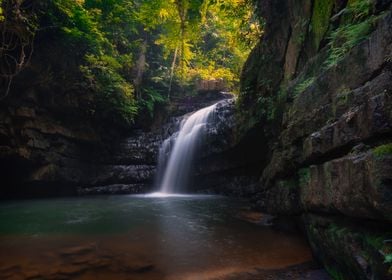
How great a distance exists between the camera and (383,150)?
8.46ft

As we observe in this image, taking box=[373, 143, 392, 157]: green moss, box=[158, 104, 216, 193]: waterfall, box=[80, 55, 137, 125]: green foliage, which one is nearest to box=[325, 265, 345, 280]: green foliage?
box=[373, 143, 392, 157]: green moss

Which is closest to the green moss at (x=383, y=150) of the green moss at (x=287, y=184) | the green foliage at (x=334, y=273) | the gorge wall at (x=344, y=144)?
the gorge wall at (x=344, y=144)

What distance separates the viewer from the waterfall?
14836 millimetres

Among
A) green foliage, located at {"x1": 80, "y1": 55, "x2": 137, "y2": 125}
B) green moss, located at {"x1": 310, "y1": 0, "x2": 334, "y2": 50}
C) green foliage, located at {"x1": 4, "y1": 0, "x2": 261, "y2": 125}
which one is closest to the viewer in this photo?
green moss, located at {"x1": 310, "y1": 0, "x2": 334, "y2": 50}

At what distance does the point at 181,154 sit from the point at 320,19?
33.1ft

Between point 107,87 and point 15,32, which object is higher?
point 15,32

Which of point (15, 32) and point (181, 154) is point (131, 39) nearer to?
point (181, 154)

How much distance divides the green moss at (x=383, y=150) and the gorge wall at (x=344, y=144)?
0.01 metres

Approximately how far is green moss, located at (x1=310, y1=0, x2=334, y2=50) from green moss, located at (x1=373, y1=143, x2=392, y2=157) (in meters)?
3.67

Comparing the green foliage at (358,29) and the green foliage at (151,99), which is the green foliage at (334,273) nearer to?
the green foliage at (358,29)

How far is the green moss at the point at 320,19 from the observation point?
5.65m

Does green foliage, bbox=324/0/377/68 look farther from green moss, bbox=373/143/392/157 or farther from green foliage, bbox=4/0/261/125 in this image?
green foliage, bbox=4/0/261/125

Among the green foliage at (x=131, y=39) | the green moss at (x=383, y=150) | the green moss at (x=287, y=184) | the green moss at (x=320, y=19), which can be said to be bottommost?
the green moss at (x=287, y=184)

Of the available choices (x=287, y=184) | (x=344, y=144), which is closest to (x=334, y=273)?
(x=344, y=144)
